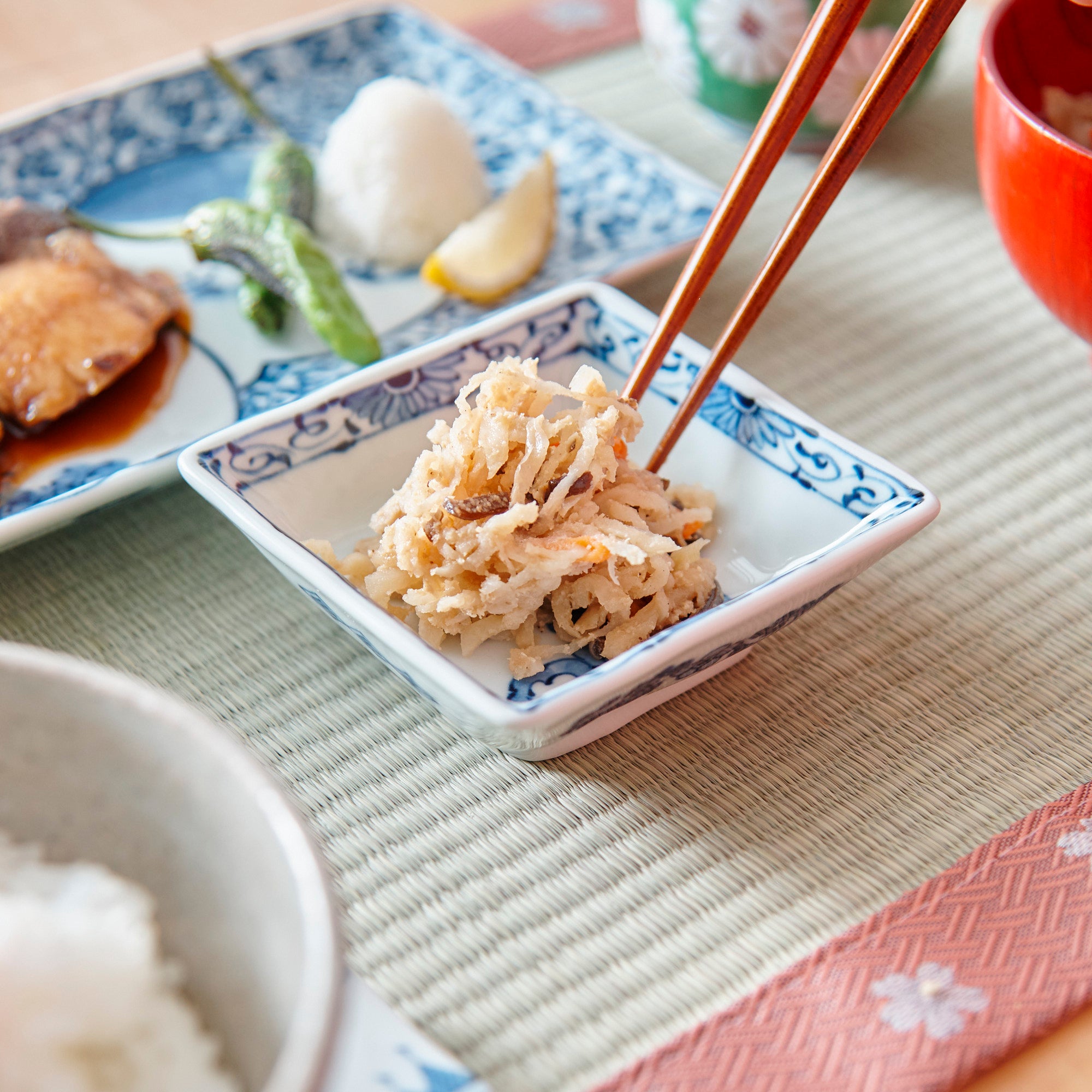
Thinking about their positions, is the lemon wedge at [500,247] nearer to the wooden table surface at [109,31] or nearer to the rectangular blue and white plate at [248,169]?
the rectangular blue and white plate at [248,169]

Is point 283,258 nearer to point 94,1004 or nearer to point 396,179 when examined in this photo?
point 396,179

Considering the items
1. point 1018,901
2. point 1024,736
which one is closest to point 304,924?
point 1018,901

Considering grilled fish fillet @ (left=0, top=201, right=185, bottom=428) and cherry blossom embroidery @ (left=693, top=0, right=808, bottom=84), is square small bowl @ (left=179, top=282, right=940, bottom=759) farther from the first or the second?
cherry blossom embroidery @ (left=693, top=0, right=808, bottom=84)

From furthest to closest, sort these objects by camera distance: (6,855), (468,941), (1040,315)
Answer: (1040,315), (468,941), (6,855)

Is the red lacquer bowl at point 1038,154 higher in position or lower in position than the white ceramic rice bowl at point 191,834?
higher

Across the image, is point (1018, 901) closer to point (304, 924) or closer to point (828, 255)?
point (304, 924)

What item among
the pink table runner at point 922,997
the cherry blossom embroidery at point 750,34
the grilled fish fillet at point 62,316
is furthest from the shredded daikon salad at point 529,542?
the cherry blossom embroidery at point 750,34
